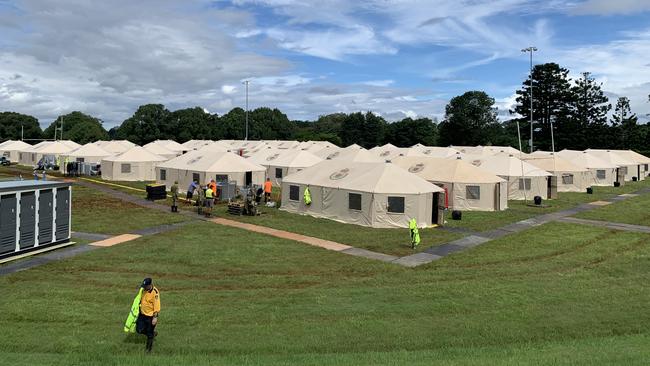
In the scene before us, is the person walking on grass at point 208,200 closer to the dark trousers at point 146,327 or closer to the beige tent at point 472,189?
the beige tent at point 472,189

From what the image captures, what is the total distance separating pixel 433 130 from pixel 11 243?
105m

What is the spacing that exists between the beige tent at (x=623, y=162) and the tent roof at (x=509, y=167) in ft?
75.5

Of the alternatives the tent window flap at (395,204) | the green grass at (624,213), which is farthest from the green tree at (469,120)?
the tent window flap at (395,204)

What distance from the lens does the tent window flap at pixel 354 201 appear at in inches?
1089

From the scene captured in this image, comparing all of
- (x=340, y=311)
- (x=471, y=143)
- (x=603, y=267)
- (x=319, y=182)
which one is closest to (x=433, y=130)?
(x=471, y=143)

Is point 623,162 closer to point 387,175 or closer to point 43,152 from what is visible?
point 387,175

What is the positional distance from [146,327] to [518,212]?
95.8 feet

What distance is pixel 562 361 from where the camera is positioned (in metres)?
9.73

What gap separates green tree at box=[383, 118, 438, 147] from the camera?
111m

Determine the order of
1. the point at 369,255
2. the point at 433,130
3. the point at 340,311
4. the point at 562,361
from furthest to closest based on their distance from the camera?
1. the point at 433,130
2. the point at 369,255
3. the point at 340,311
4. the point at 562,361

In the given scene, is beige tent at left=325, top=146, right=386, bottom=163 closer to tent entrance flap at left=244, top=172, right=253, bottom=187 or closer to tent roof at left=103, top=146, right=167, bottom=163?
tent entrance flap at left=244, top=172, right=253, bottom=187

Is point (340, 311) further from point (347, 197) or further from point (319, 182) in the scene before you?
point (319, 182)

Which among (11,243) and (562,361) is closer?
(562,361)

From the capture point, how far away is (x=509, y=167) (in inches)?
1702
